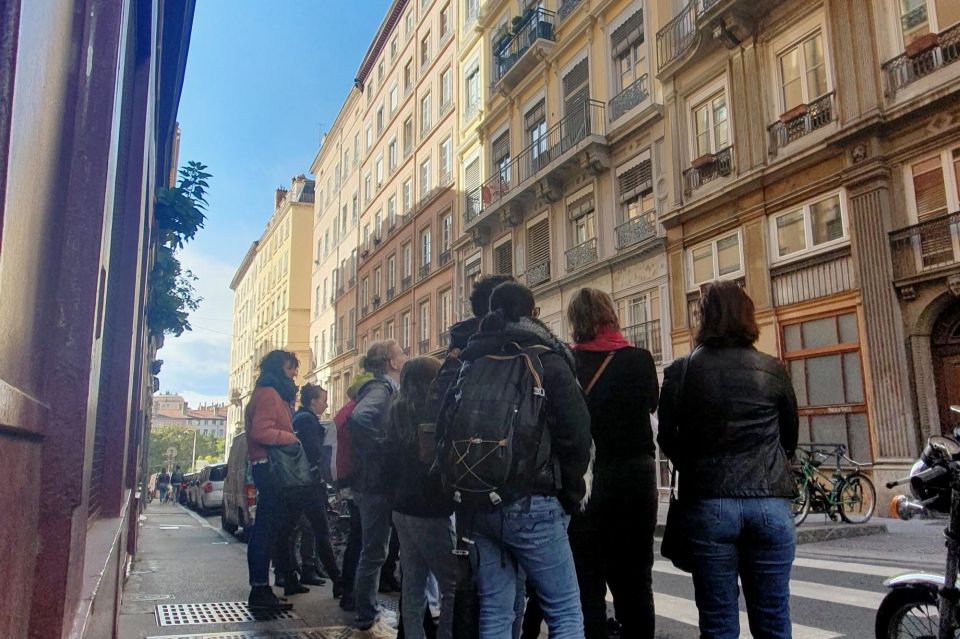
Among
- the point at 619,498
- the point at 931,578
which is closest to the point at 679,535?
the point at 619,498

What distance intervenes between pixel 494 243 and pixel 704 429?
24.0 metres

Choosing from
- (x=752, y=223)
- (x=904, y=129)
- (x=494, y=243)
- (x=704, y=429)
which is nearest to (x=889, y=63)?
(x=904, y=129)

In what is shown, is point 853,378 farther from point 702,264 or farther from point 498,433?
point 498,433

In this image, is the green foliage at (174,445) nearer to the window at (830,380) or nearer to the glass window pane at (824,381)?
the window at (830,380)

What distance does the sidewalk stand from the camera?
4.95 metres

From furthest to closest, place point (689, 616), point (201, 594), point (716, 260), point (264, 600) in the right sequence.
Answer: point (716, 260) → point (201, 594) → point (264, 600) → point (689, 616)

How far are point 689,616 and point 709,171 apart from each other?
1368 centimetres

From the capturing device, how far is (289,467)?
5.84 meters

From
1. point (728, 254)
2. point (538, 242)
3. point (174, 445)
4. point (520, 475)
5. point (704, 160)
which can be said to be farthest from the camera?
point (174, 445)

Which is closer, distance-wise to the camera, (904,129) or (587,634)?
(587,634)

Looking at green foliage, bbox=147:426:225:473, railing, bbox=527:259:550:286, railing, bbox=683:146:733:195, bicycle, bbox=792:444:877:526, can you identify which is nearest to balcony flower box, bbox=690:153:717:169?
railing, bbox=683:146:733:195

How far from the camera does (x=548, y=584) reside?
2.86 metres

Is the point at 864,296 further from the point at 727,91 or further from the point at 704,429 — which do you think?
the point at 704,429

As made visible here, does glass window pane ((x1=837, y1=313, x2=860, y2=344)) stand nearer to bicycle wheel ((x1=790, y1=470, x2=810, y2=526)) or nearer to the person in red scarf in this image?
bicycle wheel ((x1=790, y1=470, x2=810, y2=526))
